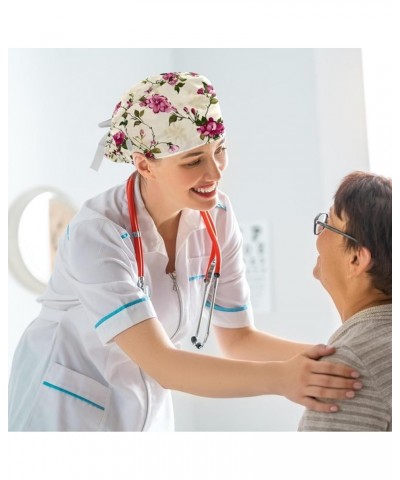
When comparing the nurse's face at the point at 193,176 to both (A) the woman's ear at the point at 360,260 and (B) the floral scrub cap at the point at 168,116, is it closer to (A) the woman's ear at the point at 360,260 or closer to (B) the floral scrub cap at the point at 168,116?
(B) the floral scrub cap at the point at 168,116

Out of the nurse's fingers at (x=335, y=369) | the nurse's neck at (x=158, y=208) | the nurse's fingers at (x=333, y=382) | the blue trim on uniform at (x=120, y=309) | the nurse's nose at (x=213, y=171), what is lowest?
the nurse's fingers at (x=333, y=382)

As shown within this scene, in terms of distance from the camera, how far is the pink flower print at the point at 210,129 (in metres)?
1.40

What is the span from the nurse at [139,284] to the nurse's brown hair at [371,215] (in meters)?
0.28

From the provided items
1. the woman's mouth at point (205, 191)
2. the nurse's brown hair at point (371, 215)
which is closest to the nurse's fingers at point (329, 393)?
the nurse's brown hair at point (371, 215)

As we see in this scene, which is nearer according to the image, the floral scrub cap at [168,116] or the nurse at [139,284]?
the nurse at [139,284]

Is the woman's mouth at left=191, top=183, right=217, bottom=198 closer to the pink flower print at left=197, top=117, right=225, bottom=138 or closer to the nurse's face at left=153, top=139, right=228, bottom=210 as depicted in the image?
the nurse's face at left=153, top=139, right=228, bottom=210

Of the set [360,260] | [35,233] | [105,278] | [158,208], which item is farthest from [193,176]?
[35,233]

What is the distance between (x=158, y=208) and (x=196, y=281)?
198 millimetres
